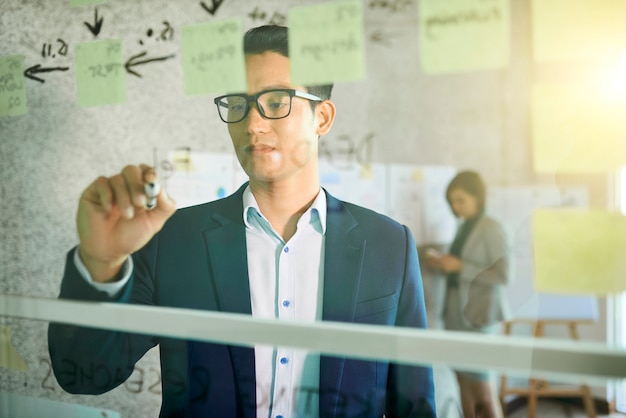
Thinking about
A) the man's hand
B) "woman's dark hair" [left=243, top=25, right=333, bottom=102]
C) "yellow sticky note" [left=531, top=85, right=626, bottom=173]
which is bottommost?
the man's hand

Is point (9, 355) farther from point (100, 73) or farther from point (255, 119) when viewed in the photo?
point (255, 119)

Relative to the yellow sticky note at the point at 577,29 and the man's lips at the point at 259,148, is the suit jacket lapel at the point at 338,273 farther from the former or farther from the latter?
the yellow sticky note at the point at 577,29

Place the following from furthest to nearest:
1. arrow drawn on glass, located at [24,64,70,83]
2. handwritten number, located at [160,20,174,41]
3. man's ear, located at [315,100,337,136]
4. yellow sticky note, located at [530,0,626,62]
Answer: arrow drawn on glass, located at [24,64,70,83]
handwritten number, located at [160,20,174,41]
man's ear, located at [315,100,337,136]
yellow sticky note, located at [530,0,626,62]

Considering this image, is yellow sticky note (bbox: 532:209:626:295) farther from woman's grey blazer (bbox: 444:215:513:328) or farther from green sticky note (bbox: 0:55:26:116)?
green sticky note (bbox: 0:55:26:116)

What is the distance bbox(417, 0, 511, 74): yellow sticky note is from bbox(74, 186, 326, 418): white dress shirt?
0.75ft

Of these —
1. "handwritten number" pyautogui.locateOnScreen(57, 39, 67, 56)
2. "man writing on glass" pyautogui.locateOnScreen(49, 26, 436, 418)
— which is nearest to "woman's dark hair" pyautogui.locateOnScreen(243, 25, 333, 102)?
"man writing on glass" pyautogui.locateOnScreen(49, 26, 436, 418)

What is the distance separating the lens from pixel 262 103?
73cm

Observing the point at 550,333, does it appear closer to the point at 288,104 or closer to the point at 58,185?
the point at 288,104

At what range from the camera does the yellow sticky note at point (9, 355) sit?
38.8 inches

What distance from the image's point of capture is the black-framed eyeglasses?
72 centimetres

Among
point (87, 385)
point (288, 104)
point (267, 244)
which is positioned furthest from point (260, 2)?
point (87, 385)

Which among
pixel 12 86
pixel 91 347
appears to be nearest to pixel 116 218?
pixel 91 347

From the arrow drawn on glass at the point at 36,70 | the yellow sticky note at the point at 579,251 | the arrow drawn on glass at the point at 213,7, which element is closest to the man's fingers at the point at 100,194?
the arrow drawn on glass at the point at 36,70

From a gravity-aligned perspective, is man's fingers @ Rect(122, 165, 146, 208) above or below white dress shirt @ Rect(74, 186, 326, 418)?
above
